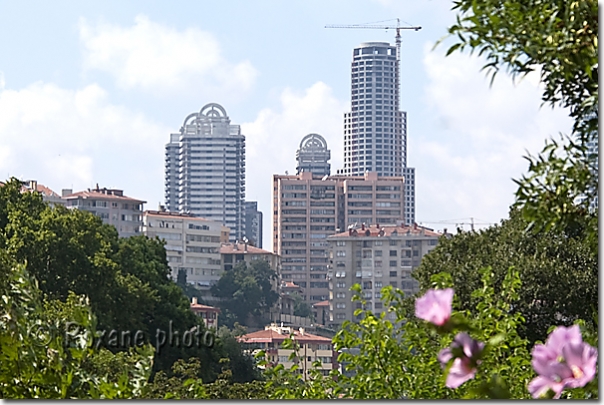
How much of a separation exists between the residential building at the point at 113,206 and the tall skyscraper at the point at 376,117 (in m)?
37.5

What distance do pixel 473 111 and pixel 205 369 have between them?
31.1 meters

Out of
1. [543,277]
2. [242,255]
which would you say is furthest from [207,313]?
[543,277]

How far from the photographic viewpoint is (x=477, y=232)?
51.2ft

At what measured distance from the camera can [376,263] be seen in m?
58.2

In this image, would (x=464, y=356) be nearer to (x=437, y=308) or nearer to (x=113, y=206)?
(x=437, y=308)

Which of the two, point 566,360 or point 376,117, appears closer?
point 566,360

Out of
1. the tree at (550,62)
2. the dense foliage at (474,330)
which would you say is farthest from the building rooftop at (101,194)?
the tree at (550,62)

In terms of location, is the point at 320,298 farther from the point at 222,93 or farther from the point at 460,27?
the point at 460,27

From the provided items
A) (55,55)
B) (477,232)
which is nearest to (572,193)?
(477,232)

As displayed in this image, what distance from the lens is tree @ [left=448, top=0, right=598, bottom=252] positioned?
7.81ft

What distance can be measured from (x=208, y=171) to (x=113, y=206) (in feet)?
124

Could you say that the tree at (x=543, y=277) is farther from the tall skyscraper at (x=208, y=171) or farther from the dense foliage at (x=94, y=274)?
the tall skyscraper at (x=208, y=171)

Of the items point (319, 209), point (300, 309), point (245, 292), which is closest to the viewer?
point (245, 292)

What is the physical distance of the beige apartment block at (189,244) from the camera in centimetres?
6291
